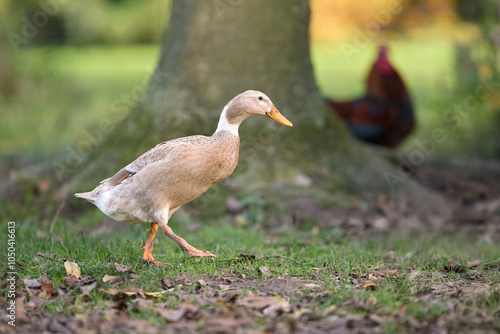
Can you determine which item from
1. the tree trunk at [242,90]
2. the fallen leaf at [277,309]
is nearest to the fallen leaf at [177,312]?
the fallen leaf at [277,309]

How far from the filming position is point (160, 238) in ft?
18.0

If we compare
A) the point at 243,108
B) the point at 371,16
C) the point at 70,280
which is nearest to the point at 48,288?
the point at 70,280

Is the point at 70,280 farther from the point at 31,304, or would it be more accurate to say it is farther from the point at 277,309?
the point at 277,309

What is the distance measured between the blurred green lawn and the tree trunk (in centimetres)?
286

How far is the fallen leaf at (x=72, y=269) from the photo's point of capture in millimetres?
3740

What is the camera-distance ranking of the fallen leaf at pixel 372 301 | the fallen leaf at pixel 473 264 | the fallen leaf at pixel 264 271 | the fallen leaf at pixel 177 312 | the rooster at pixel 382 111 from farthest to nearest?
the rooster at pixel 382 111 < the fallen leaf at pixel 473 264 < the fallen leaf at pixel 264 271 < the fallen leaf at pixel 372 301 < the fallen leaf at pixel 177 312

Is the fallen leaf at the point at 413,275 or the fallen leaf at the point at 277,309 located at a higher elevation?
the fallen leaf at the point at 413,275

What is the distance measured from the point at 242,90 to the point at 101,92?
777 centimetres

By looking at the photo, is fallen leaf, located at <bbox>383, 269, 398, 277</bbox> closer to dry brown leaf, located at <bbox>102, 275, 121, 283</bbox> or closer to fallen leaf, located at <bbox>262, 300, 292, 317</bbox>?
fallen leaf, located at <bbox>262, 300, 292, 317</bbox>

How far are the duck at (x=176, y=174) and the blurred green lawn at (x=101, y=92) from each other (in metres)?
4.92

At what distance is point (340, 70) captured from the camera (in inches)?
562

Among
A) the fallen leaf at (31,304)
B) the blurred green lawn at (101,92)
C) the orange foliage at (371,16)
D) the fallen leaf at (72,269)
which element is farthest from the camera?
the orange foliage at (371,16)

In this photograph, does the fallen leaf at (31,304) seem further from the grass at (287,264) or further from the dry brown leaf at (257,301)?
the dry brown leaf at (257,301)

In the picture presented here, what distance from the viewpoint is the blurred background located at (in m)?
9.17
